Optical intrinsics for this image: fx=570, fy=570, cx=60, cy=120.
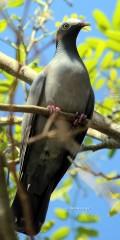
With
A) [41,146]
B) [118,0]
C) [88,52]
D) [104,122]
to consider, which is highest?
[118,0]

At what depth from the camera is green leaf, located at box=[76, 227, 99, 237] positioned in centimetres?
463

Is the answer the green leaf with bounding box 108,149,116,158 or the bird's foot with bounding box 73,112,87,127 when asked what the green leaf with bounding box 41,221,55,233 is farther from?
the bird's foot with bounding box 73,112,87,127

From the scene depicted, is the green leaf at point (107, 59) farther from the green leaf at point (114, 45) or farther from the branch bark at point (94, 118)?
the green leaf at point (114, 45)

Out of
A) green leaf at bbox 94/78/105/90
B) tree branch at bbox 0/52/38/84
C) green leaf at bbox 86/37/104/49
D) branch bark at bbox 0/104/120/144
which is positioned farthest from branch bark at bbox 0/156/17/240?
green leaf at bbox 94/78/105/90

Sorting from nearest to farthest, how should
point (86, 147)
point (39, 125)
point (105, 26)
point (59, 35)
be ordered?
1. point (105, 26)
2. point (86, 147)
3. point (39, 125)
4. point (59, 35)

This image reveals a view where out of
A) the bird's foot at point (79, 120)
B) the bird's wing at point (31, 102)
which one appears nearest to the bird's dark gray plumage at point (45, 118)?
the bird's wing at point (31, 102)

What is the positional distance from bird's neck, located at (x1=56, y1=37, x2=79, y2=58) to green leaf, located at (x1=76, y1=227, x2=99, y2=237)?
158 centimetres

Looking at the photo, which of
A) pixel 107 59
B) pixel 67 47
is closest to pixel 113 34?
pixel 107 59

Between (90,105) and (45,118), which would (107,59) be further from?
(45,118)

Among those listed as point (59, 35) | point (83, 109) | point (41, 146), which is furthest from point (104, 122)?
point (59, 35)

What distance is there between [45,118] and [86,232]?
1.02m

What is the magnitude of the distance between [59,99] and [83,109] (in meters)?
0.24

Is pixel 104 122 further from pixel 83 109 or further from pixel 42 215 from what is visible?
pixel 42 215

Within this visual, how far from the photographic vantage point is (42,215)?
4801 mm
